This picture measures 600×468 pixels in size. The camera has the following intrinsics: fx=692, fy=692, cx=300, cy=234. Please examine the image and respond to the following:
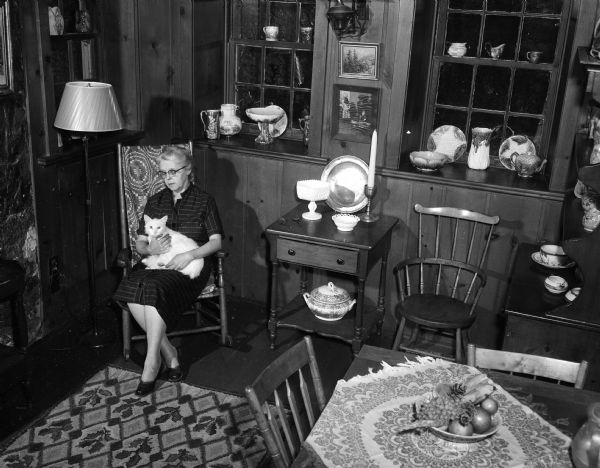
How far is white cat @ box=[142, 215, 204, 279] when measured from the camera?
3.61m

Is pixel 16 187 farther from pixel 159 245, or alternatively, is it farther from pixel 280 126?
pixel 280 126

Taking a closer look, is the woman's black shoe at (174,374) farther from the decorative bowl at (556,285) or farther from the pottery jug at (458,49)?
the pottery jug at (458,49)

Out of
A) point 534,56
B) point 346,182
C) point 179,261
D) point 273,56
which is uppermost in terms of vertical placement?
point 534,56

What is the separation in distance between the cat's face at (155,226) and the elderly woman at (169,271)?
4 cm

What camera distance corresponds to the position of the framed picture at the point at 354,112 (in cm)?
393

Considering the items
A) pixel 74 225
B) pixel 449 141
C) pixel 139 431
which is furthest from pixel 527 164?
pixel 74 225

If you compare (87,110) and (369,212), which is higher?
(87,110)

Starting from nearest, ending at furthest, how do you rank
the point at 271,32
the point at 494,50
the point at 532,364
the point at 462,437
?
the point at 462,437, the point at 532,364, the point at 494,50, the point at 271,32

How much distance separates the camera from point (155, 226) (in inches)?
142

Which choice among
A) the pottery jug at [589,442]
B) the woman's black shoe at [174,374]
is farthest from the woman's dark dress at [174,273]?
the pottery jug at [589,442]

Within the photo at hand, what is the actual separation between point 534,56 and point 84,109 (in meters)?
2.46

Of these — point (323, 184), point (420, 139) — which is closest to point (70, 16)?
point (323, 184)

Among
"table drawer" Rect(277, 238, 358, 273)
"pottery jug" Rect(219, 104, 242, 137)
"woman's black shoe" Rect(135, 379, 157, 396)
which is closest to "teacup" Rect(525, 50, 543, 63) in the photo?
"table drawer" Rect(277, 238, 358, 273)

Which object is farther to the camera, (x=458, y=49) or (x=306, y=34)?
(x=306, y=34)
